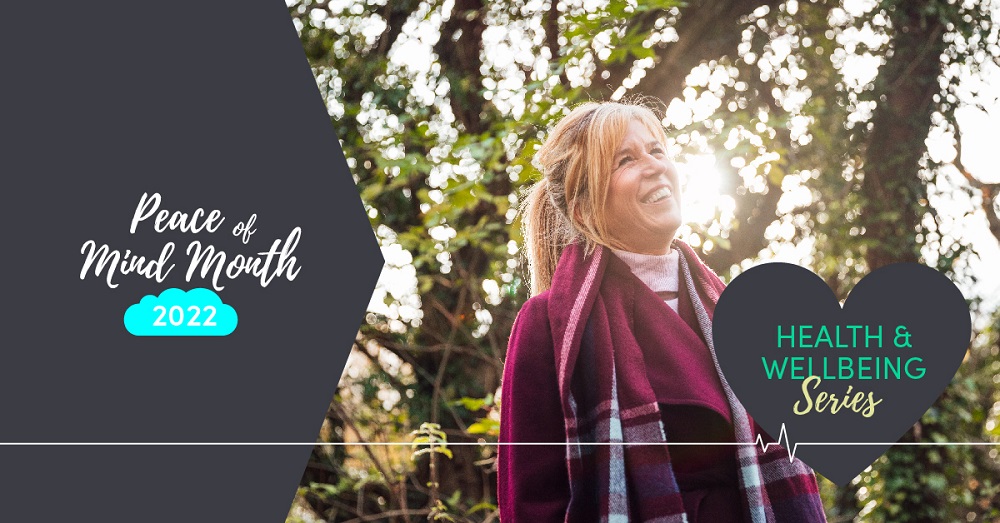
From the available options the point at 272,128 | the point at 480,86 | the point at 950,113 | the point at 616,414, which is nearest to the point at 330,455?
the point at 480,86

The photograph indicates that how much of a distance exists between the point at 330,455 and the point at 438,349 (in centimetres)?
59

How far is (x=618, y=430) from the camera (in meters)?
1.16

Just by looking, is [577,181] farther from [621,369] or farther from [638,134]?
[621,369]

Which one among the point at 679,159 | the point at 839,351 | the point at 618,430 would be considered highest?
the point at 679,159

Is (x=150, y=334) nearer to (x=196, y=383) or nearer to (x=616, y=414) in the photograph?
(x=196, y=383)

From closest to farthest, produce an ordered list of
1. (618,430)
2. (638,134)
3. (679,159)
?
(618,430), (638,134), (679,159)

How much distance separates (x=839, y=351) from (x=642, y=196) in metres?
0.38

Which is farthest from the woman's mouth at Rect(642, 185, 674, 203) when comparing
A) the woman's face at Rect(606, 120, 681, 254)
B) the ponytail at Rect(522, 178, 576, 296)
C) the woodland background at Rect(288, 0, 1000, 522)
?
the woodland background at Rect(288, 0, 1000, 522)

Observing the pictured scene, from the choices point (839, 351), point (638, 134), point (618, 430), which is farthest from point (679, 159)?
point (618, 430)

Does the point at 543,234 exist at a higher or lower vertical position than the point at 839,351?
higher

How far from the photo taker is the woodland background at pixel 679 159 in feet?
6.29

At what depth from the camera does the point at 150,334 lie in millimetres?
1451

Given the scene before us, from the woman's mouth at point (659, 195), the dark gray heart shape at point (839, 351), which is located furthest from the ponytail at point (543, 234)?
the dark gray heart shape at point (839, 351)

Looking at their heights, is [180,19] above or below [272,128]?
above
